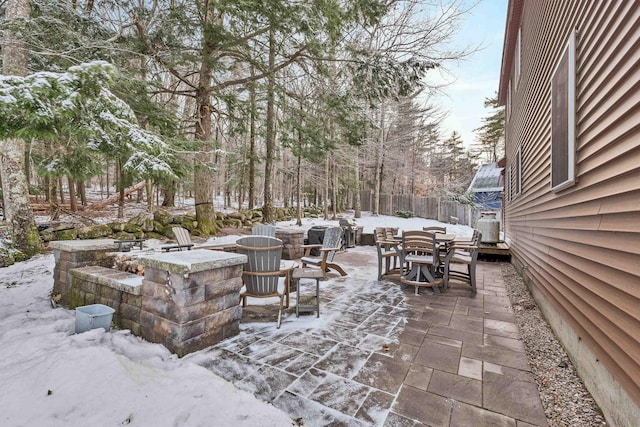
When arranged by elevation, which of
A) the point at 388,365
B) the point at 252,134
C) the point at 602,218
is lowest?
the point at 388,365

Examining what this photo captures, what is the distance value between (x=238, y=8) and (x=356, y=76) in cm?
280

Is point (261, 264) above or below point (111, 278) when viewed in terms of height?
above

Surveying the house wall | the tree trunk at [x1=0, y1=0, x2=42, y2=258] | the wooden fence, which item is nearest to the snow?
the house wall

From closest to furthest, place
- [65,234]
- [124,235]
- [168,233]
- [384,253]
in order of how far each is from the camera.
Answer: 1. [384,253]
2. [65,234]
3. [124,235]
4. [168,233]

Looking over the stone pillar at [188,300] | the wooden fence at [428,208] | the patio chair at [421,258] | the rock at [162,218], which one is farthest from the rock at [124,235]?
the wooden fence at [428,208]

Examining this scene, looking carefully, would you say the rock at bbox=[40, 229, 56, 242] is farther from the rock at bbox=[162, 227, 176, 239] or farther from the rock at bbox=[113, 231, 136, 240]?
the rock at bbox=[162, 227, 176, 239]

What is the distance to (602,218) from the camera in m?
1.96

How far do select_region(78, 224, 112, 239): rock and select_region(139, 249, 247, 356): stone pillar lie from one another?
485 centimetres

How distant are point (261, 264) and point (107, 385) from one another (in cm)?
158

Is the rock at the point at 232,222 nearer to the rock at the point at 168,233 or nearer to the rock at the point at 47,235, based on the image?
the rock at the point at 168,233

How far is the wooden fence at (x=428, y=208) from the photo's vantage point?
15.0m

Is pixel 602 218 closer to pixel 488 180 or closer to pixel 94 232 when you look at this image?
pixel 94 232

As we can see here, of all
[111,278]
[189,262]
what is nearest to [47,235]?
[111,278]

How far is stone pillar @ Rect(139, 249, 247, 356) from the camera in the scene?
7.59 ft
